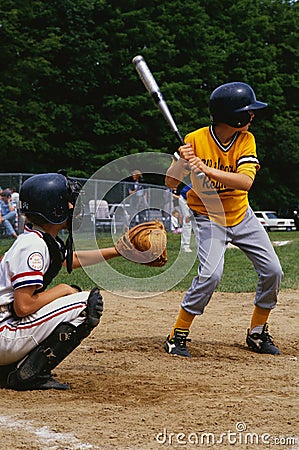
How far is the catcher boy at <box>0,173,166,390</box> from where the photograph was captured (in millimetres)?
4289

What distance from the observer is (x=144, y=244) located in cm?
491

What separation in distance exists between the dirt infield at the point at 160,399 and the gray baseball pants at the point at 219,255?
490mm

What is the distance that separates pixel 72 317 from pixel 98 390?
1.57 feet

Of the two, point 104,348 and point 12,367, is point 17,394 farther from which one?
point 104,348

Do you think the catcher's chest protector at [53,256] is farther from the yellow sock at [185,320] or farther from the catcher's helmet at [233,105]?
the catcher's helmet at [233,105]

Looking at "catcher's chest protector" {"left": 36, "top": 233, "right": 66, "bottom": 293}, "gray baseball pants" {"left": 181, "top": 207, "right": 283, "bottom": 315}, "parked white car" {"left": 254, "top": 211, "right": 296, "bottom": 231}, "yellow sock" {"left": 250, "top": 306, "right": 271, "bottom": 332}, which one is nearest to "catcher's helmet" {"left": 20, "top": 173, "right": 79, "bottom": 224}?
"catcher's chest protector" {"left": 36, "top": 233, "right": 66, "bottom": 293}

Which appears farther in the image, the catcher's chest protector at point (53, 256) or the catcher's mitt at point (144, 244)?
the catcher's mitt at point (144, 244)

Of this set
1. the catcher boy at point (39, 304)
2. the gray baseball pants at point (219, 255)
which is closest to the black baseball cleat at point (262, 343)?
the gray baseball pants at point (219, 255)

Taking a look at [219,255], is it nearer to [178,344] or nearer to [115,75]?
[178,344]

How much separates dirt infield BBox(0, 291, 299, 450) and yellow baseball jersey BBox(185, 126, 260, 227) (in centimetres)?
113

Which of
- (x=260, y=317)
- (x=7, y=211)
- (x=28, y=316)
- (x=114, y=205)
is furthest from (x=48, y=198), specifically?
(x=114, y=205)

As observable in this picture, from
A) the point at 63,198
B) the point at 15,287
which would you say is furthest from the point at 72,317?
the point at 63,198

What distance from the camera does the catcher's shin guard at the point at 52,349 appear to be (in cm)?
438

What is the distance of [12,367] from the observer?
4.50 meters
